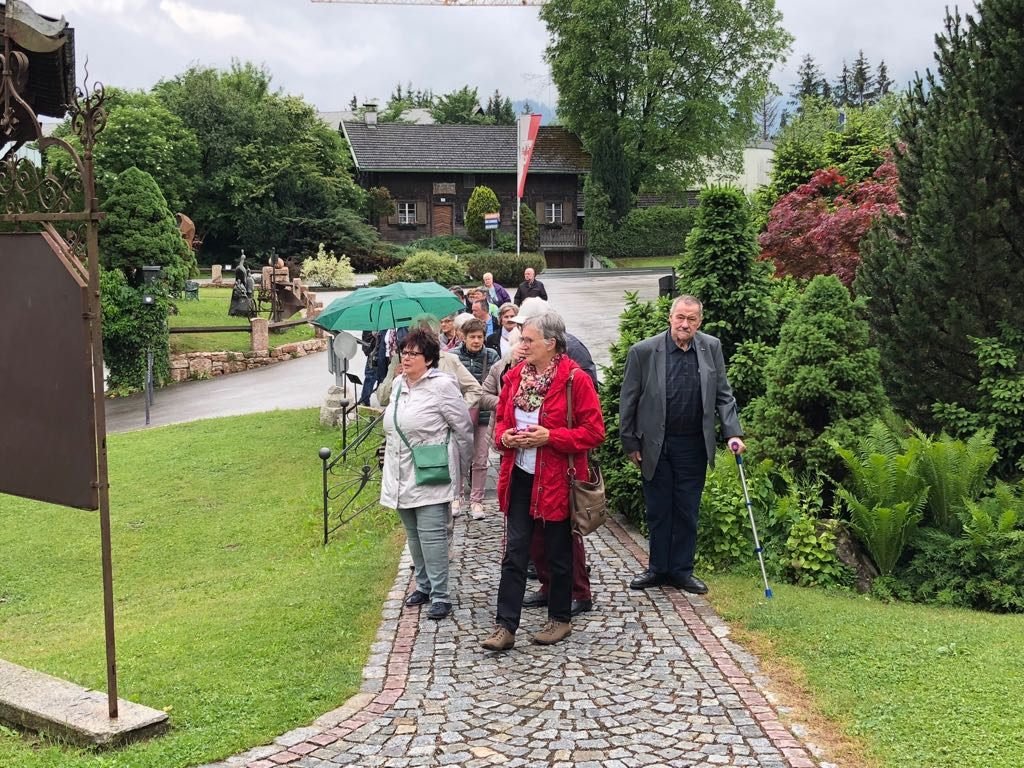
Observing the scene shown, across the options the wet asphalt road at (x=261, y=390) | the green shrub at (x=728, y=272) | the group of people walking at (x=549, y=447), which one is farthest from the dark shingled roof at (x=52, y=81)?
the wet asphalt road at (x=261, y=390)

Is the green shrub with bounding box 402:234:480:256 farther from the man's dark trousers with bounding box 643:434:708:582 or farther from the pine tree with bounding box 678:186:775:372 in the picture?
the man's dark trousers with bounding box 643:434:708:582

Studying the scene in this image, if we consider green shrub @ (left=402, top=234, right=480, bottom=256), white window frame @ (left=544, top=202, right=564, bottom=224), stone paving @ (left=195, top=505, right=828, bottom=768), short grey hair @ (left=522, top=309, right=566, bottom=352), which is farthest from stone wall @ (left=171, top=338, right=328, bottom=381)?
white window frame @ (left=544, top=202, right=564, bottom=224)

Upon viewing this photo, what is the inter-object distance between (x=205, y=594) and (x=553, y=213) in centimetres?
5361

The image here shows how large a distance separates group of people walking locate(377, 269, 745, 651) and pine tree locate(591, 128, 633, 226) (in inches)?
1900

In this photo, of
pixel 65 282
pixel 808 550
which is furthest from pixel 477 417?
pixel 65 282

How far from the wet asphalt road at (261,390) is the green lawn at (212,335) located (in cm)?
153

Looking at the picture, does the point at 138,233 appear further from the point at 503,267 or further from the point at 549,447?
the point at 549,447

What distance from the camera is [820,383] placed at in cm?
828

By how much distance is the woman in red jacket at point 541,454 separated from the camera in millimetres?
6340

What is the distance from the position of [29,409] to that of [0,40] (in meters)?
2.12

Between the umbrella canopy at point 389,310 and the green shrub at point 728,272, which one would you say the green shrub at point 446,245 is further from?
the green shrub at point 728,272

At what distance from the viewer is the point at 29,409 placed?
523cm

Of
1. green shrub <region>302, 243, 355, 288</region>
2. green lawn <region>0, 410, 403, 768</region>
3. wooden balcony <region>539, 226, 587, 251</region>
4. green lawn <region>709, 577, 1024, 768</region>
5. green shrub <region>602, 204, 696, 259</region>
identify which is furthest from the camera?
wooden balcony <region>539, 226, 587, 251</region>

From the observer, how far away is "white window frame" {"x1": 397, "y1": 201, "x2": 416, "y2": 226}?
5988cm
